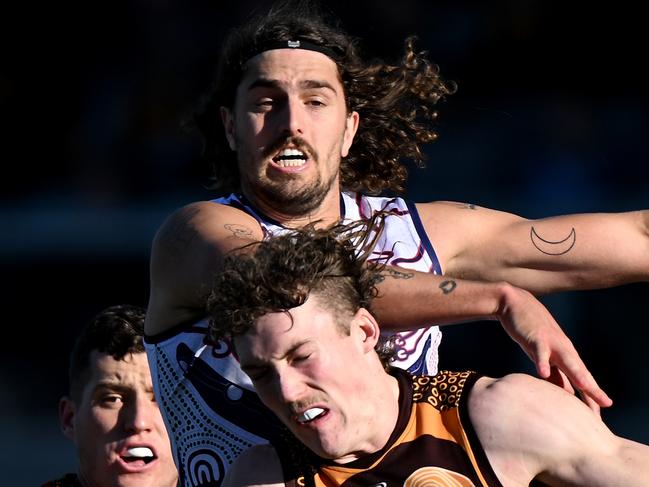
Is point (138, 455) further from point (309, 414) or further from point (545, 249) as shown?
point (309, 414)

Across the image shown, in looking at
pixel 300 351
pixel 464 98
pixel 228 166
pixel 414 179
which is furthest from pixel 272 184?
pixel 464 98

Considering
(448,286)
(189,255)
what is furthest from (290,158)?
(448,286)

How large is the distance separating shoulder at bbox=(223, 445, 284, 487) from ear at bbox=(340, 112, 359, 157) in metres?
1.44

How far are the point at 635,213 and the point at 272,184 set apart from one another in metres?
1.21

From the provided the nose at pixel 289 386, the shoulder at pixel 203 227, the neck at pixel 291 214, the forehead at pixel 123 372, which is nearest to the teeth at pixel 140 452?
the forehead at pixel 123 372

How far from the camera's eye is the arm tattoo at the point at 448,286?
3.51m

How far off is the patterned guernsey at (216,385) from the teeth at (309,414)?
2.32 ft

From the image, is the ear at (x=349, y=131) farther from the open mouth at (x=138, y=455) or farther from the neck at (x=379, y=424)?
the neck at (x=379, y=424)

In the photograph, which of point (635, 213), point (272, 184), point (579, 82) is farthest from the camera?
point (579, 82)

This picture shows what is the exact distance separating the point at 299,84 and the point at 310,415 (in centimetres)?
154

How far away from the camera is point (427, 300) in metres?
3.55

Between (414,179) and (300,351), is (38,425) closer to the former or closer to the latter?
(414,179)

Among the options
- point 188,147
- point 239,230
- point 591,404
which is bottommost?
point 591,404

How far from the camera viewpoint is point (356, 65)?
4621 millimetres
